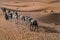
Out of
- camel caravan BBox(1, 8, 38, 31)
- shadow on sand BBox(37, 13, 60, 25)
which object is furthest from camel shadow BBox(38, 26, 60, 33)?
shadow on sand BBox(37, 13, 60, 25)

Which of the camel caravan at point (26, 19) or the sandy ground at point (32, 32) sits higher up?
the camel caravan at point (26, 19)

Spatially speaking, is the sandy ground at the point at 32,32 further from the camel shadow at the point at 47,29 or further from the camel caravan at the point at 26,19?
the camel caravan at the point at 26,19

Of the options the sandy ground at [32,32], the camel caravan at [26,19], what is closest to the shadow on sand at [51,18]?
the sandy ground at [32,32]

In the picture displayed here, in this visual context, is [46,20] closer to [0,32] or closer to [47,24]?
[47,24]

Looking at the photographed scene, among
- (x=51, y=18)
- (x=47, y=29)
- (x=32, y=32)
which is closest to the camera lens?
(x=32, y=32)

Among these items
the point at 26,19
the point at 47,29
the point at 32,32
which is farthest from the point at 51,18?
the point at 32,32

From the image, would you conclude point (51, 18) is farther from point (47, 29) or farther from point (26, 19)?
point (47, 29)

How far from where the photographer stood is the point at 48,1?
1133cm

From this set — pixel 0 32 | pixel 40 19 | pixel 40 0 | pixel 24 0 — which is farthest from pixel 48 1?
pixel 0 32

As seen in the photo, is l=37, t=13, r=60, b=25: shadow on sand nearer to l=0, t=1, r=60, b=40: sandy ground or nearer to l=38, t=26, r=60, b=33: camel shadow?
l=0, t=1, r=60, b=40: sandy ground

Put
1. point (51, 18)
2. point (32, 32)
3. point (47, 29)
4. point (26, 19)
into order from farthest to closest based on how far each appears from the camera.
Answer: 1. point (51, 18)
2. point (26, 19)
3. point (47, 29)
4. point (32, 32)

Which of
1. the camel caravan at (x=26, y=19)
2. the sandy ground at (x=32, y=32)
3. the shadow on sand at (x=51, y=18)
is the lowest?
the sandy ground at (x=32, y=32)

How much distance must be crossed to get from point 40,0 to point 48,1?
0.73m

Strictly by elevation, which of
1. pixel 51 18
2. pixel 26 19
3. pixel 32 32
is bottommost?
pixel 32 32
